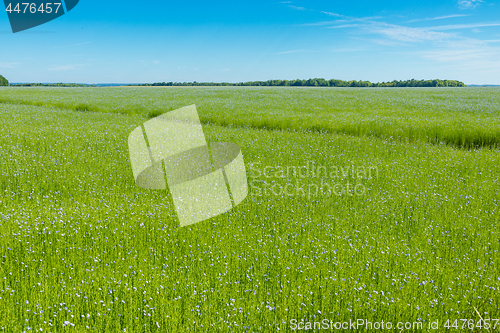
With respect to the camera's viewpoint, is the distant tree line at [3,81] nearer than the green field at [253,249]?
No

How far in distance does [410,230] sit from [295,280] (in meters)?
3.85

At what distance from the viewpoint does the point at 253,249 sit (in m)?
6.86

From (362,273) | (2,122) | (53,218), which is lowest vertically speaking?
(362,273)

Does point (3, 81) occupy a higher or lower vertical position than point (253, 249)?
higher

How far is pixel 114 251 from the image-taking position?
6.66 m

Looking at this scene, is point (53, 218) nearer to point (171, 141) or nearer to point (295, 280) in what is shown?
point (295, 280)

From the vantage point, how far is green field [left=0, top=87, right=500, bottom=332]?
16.6 feet

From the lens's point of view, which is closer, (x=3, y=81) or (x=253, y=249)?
(x=253, y=249)

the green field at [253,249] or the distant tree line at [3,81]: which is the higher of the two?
the distant tree line at [3,81]

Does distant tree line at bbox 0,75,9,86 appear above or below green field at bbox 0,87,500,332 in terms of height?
above

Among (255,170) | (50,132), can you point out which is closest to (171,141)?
(255,170)

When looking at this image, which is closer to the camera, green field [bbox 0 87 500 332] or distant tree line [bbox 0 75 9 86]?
green field [bbox 0 87 500 332]

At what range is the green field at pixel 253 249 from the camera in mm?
5047

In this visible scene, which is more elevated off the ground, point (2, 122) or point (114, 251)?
point (2, 122)
